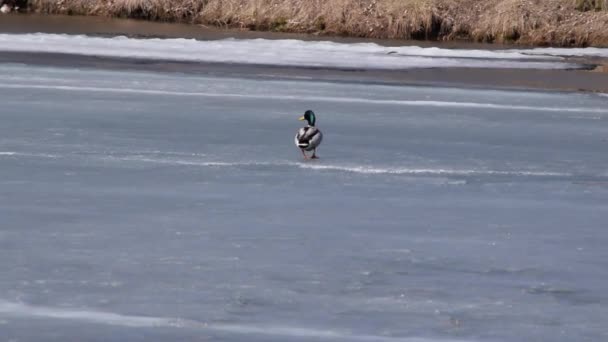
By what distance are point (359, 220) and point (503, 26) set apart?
1481 centimetres

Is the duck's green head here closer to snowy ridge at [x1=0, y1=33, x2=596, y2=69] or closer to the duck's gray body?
the duck's gray body

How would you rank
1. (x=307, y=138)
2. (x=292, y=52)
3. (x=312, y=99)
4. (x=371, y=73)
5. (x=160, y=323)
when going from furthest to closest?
(x=292, y=52) < (x=371, y=73) < (x=312, y=99) < (x=307, y=138) < (x=160, y=323)

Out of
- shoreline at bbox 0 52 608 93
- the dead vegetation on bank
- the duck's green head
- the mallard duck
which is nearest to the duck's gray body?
the mallard duck

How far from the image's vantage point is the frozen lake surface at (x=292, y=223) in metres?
5.88

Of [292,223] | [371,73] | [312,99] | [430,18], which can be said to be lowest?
[371,73]

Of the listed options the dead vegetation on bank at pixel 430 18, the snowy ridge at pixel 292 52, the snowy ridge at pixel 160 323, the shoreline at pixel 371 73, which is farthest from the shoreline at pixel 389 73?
the snowy ridge at pixel 160 323

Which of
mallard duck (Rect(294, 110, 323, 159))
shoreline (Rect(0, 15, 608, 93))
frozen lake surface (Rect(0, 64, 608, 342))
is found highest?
mallard duck (Rect(294, 110, 323, 159))

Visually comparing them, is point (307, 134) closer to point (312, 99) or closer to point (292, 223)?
point (292, 223)

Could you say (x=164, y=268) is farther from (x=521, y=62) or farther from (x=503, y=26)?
(x=503, y=26)

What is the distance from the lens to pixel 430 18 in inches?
879

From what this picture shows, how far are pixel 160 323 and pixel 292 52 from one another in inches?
568

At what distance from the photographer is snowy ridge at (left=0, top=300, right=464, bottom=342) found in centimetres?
561

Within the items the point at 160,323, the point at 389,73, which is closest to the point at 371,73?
the point at 389,73

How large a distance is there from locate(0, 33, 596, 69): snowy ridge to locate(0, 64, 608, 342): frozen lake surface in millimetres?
5189
